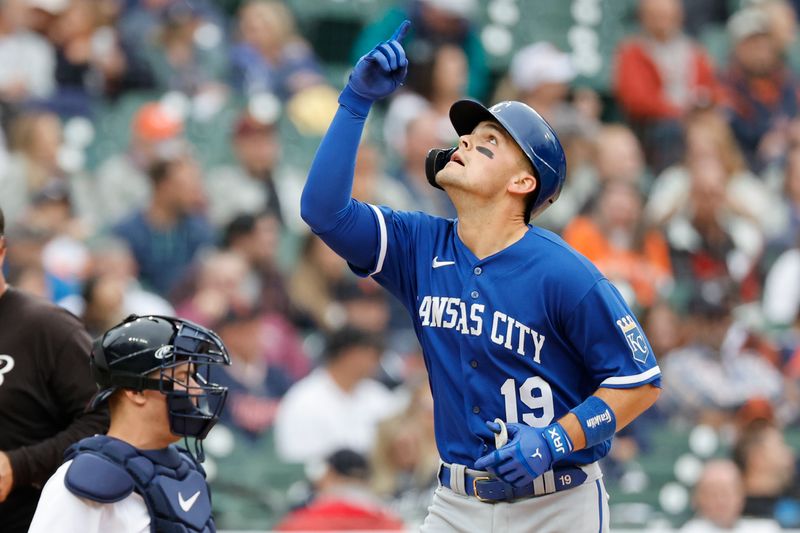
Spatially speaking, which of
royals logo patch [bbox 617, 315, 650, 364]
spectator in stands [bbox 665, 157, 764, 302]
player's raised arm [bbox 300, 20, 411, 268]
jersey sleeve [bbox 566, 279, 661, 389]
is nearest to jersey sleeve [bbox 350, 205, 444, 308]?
player's raised arm [bbox 300, 20, 411, 268]

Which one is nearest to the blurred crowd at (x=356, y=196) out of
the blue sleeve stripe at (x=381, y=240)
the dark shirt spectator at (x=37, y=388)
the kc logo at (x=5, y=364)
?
the dark shirt spectator at (x=37, y=388)

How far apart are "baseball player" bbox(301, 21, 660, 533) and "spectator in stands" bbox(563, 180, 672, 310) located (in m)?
5.35

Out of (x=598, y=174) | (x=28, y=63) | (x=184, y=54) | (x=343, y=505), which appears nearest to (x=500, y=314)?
(x=343, y=505)

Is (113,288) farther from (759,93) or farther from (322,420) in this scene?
(759,93)

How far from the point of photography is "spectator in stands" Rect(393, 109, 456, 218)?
29.7 ft

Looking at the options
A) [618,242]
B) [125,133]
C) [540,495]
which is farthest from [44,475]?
[618,242]

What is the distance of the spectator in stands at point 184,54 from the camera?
29.6 ft

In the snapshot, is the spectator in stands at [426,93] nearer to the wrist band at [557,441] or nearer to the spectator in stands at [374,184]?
the spectator in stands at [374,184]

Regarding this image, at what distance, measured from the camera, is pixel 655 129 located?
406 inches

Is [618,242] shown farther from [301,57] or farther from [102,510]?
[102,510]

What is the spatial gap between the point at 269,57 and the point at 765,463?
4.55 meters

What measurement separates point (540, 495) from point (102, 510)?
1.14 metres

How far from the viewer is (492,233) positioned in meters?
3.53

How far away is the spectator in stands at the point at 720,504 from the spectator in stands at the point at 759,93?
3594 millimetres
